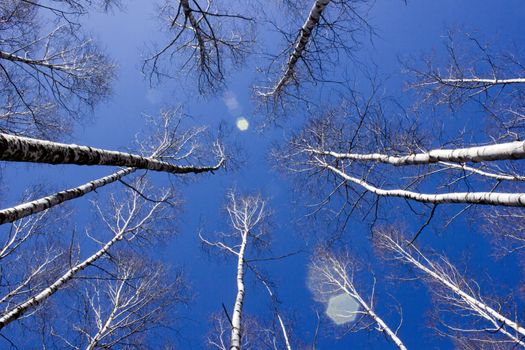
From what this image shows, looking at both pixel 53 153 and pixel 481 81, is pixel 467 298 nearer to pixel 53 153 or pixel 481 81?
pixel 481 81

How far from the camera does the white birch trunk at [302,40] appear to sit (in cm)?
521

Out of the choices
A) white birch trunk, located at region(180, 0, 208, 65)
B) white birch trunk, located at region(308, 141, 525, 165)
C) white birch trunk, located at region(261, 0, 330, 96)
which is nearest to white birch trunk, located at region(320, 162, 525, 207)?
white birch trunk, located at region(308, 141, 525, 165)

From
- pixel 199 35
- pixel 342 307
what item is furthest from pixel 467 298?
pixel 199 35

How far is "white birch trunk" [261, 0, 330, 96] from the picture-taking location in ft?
17.1

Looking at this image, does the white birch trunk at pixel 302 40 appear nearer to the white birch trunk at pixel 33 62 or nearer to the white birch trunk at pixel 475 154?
the white birch trunk at pixel 475 154

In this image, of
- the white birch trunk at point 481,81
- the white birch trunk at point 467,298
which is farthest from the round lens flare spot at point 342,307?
the white birch trunk at point 481,81

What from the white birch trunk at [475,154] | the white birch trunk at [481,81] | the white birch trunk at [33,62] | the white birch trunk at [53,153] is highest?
the white birch trunk at [481,81]

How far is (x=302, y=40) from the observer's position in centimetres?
598

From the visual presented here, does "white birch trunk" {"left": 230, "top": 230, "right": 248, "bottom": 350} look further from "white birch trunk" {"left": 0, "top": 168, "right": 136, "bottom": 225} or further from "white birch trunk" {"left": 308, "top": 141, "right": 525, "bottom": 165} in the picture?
"white birch trunk" {"left": 308, "top": 141, "right": 525, "bottom": 165}

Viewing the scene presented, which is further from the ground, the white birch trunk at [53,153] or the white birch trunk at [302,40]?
the white birch trunk at [302,40]

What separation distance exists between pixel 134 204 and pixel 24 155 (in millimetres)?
8341

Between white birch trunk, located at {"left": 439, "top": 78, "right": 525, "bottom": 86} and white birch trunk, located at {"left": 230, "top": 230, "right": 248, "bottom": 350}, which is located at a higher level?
white birch trunk, located at {"left": 439, "top": 78, "right": 525, "bottom": 86}

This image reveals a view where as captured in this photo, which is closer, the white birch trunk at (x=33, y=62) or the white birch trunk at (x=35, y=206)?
the white birch trunk at (x=35, y=206)

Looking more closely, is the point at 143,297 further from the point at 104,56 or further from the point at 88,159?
the point at 88,159
